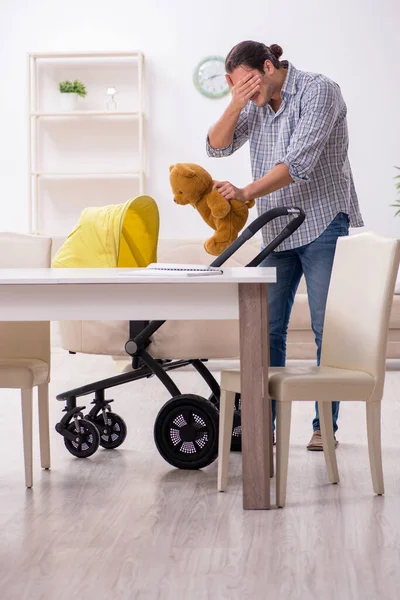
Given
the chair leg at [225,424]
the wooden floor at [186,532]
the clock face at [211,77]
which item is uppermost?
the clock face at [211,77]

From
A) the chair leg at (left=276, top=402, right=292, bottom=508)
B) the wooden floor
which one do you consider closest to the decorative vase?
the wooden floor

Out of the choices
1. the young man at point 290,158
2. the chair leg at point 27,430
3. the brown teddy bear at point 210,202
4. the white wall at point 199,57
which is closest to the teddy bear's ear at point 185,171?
the brown teddy bear at point 210,202

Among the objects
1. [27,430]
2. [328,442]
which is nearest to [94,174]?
[27,430]

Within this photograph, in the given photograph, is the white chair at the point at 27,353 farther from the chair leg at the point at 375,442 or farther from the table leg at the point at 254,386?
the chair leg at the point at 375,442

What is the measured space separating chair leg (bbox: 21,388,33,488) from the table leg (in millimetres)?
682

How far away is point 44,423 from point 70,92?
4.25 meters

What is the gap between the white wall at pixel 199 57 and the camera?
659cm

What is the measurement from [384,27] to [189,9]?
1438 millimetres

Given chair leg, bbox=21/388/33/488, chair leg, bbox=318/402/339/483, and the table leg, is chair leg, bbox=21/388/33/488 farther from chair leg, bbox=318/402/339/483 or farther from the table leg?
chair leg, bbox=318/402/339/483

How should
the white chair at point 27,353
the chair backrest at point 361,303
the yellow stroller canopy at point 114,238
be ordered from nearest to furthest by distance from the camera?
the chair backrest at point 361,303 → the white chair at point 27,353 → the yellow stroller canopy at point 114,238

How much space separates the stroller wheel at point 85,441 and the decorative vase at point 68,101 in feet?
13.4

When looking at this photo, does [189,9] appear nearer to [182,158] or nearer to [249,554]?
[182,158]

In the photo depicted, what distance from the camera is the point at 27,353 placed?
2854 millimetres

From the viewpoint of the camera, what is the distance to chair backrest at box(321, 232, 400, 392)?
2451 millimetres
